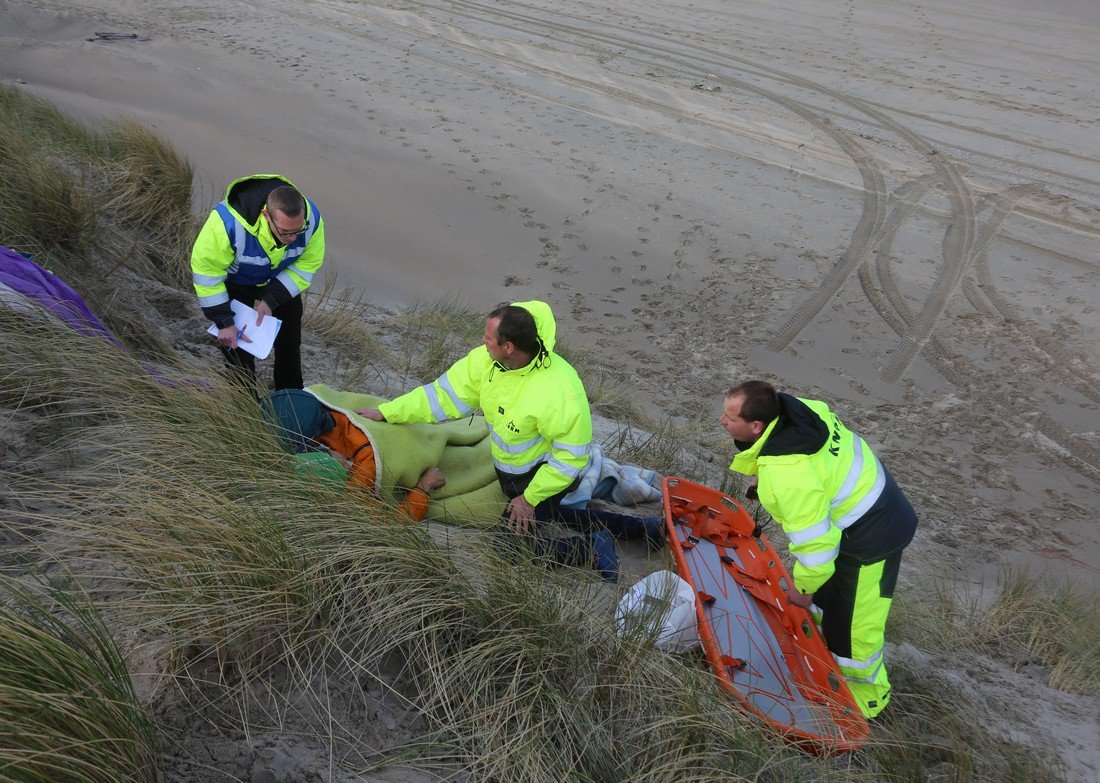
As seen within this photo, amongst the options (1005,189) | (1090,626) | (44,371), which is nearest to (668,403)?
(1090,626)

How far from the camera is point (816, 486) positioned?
3504 mm

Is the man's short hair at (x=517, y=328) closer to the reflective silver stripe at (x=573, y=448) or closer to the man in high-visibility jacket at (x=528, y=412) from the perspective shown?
the man in high-visibility jacket at (x=528, y=412)

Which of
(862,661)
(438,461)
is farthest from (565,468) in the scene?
(862,661)

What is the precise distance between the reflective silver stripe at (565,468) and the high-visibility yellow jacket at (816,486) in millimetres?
866

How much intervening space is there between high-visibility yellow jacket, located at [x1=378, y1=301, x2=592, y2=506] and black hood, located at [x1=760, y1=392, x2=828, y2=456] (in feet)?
2.90

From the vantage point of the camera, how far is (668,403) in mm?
7430

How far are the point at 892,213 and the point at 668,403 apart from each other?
15.8 ft

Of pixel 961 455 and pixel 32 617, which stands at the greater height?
pixel 32 617

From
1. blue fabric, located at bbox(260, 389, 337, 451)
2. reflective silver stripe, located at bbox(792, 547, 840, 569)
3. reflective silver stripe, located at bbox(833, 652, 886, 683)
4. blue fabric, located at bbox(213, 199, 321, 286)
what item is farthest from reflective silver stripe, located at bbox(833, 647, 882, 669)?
blue fabric, located at bbox(213, 199, 321, 286)

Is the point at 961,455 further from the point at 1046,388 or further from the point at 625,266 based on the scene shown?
the point at 625,266

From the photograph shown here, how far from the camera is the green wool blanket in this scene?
4176mm

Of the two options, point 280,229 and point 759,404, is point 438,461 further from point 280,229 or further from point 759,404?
point 759,404

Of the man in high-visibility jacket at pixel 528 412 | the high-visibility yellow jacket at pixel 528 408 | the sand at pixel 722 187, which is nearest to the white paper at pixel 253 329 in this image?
the man in high-visibility jacket at pixel 528 412

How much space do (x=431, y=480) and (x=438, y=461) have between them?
0.21 meters
